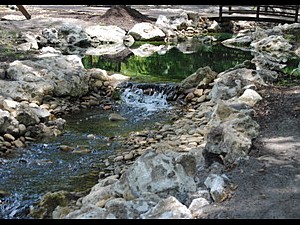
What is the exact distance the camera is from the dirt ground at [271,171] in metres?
3.49

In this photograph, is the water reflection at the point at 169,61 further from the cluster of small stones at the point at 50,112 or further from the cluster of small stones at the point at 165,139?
the cluster of small stones at the point at 165,139

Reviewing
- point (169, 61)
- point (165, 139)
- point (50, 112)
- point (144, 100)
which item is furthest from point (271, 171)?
point (169, 61)

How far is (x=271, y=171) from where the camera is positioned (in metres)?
4.31

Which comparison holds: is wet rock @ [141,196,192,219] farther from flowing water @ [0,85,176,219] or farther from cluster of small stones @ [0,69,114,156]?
cluster of small stones @ [0,69,114,156]

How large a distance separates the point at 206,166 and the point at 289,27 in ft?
44.2

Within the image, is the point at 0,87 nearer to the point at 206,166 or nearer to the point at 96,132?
the point at 96,132

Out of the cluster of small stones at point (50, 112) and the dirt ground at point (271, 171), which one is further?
the cluster of small stones at point (50, 112)

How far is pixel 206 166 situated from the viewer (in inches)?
187

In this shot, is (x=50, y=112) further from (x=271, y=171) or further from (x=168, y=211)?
(x=168, y=211)

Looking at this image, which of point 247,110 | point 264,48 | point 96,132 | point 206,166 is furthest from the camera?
point 264,48

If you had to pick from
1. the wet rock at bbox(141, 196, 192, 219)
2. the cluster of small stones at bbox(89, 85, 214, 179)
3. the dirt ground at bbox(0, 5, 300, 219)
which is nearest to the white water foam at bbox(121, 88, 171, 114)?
the cluster of small stones at bbox(89, 85, 214, 179)

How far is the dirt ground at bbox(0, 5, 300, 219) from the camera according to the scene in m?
3.49

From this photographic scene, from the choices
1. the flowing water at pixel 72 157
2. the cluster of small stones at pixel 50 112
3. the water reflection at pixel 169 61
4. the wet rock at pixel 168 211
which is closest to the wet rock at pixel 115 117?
the flowing water at pixel 72 157

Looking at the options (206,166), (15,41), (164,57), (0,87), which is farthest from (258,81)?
(15,41)
